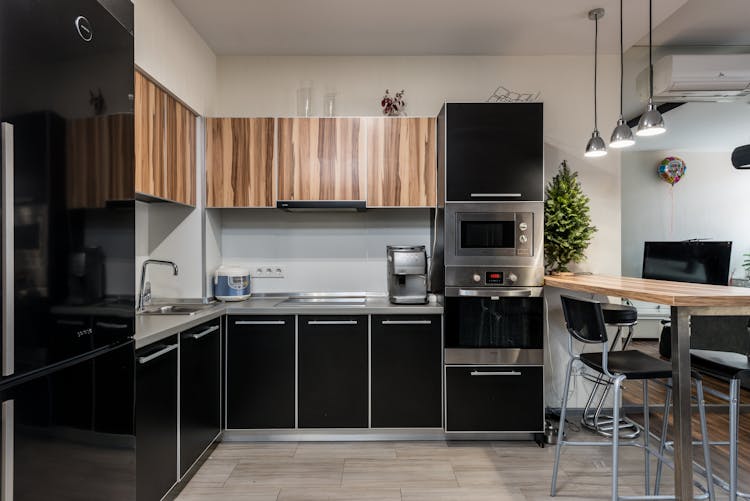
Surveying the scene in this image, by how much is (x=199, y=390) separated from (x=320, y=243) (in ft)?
4.45

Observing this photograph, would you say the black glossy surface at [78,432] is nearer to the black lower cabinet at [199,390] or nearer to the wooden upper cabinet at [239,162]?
the black lower cabinet at [199,390]

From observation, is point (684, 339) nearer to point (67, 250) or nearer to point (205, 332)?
point (67, 250)

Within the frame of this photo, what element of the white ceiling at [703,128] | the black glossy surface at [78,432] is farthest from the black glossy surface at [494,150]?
the black glossy surface at [78,432]

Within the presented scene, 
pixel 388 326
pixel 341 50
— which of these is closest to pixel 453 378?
pixel 388 326

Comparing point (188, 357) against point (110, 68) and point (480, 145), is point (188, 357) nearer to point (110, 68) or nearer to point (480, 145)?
point (110, 68)

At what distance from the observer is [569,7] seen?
2607 mm

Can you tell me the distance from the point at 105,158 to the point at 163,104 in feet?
4.12

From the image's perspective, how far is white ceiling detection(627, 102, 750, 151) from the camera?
137 inches

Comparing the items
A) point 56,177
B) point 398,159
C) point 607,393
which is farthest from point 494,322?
point 56,177

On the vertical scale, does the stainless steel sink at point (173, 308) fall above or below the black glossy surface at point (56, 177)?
below

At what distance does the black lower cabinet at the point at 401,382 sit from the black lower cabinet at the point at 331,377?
90 mm

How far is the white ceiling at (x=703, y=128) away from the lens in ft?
11.5

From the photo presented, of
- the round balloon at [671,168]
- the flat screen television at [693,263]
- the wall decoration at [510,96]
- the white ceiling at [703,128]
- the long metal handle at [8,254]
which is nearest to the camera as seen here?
the long metal handle at [8,254]

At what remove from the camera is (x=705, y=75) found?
2.96 meters
